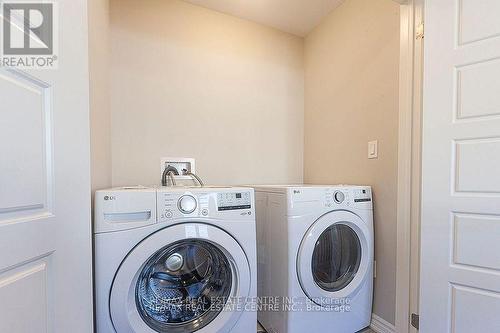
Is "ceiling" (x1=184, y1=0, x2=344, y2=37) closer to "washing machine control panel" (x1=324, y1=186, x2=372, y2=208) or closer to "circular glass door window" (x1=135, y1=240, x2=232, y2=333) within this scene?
"washing machine control panel" (x1=324, y1=186, x2=372, y2=208)

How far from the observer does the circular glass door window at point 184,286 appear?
0.99m

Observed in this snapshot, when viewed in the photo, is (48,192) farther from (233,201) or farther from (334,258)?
(334,258)

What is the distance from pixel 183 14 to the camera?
1749 millimetres

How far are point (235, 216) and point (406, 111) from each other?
1062 mm

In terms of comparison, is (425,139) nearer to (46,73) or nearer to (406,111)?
(406,111)

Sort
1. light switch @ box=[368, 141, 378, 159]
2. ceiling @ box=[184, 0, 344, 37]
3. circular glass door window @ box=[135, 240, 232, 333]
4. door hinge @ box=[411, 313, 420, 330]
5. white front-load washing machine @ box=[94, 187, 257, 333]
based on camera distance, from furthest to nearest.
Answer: ceiling @ box=[184, 0, 344, 37]
light switch @ box=[368, 141, 378, 159]
door hinge @ box=[411, 313, 420, 330]
circular glass door window @ box=[135, 240, 232, 333]
white front-load washing machine @ box=[94, 187, 257, 333]

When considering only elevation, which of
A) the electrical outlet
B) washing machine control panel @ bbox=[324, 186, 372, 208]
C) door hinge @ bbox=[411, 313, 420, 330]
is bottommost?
door hinge @ bbox=[411, 313, 420, 330]

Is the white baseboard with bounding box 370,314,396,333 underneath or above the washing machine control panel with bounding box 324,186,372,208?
underneath

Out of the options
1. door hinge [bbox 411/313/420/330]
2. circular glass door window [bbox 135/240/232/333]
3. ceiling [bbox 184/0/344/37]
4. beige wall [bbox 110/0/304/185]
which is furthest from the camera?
ceiling [bbox 184/0/344/37]

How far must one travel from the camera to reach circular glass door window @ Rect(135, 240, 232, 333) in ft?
3.25

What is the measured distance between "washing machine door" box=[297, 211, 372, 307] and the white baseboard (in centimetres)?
27

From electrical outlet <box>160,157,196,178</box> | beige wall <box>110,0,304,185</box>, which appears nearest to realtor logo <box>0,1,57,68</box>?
beige wall <box>110,0,304,185</box>

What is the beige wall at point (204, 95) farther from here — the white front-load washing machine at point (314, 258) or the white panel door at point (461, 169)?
the white panel door at point (461, 169)

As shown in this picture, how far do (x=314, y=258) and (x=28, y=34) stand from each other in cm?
143
